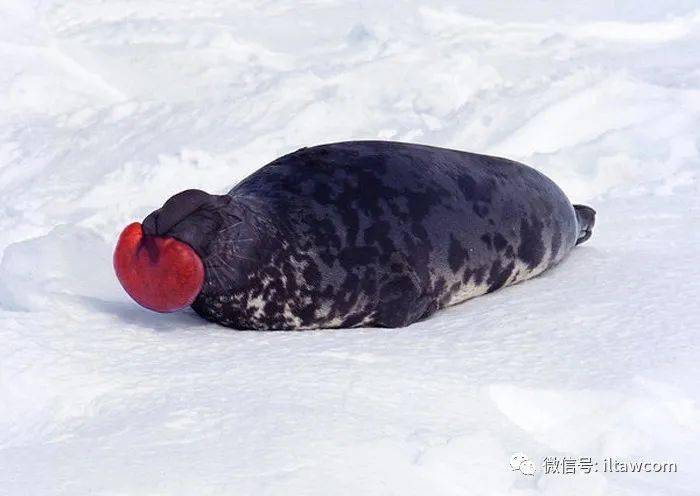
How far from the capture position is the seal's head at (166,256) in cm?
241

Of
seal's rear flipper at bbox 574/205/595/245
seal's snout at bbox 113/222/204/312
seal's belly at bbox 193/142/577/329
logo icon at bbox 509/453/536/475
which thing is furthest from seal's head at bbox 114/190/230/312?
seal's rear flipper at bbox 574/205/595/245

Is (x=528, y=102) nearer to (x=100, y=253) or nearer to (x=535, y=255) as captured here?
(x=535, y=255)

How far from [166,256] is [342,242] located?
1.65 feet

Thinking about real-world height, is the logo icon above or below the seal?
below

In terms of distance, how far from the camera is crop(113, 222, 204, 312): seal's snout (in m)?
2.41

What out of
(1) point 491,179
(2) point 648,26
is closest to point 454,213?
(1) point 491,179

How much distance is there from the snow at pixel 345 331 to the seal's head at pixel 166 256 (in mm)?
112

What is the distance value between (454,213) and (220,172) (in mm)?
1823

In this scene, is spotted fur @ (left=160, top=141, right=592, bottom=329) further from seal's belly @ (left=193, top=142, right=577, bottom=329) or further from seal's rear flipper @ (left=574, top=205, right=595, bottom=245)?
seal's rear flipper @ (left=574, top=205, right=595, bottom=245)

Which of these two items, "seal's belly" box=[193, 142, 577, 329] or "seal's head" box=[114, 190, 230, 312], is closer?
"seal's head" box=[114, 190, 230, 312]

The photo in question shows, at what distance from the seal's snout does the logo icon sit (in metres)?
0.92

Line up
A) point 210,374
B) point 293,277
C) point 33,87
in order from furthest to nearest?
point 33,87 < point 293,277 < point 210,374

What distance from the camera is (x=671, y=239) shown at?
133 inches

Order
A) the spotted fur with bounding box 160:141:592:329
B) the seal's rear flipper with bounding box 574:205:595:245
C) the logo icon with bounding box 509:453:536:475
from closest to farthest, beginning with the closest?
the logo icon with bounding box 509:453:536:475 < the spotted fur with bounding box 160:141:592:329 < the seal's rear flipper with bounding box 574:205:595:245
